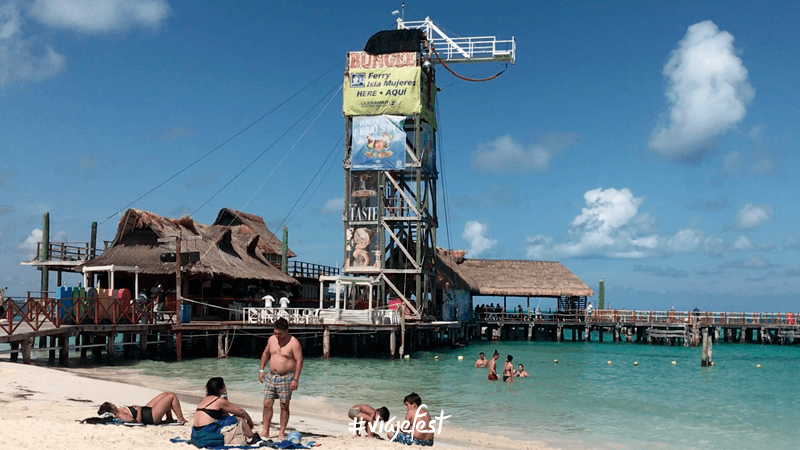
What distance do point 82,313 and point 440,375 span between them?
13361mm

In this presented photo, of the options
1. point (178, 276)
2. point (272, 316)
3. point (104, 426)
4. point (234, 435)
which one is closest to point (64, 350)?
point (178, 276)

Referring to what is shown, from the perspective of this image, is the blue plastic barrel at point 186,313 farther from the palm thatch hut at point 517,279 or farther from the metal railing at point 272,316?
the palm thatch hut at point 517,279

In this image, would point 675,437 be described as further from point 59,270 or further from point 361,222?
point 59,270

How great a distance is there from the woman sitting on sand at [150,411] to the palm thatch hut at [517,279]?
40.2 m

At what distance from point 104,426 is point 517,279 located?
48273 millimetres

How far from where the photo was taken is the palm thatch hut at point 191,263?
33219 millimetres

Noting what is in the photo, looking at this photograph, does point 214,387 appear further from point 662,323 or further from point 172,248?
point 662,323

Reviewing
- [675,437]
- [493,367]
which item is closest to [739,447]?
[675,437]

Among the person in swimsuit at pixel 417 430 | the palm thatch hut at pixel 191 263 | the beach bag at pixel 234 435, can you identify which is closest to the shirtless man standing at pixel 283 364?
the beach bag at pixel 234 435

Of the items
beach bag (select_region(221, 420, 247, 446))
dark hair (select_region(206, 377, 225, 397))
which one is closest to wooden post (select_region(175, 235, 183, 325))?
dark hair (select_region(206, 377, 225, 397))

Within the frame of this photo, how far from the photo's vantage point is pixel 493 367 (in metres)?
27.8

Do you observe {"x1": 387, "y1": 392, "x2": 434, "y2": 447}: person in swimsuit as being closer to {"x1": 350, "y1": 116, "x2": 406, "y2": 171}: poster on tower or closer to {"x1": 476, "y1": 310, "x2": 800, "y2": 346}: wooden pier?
{"x1": 350, "y1": 116, "x2": 406, "y2": 171}: poster on tower

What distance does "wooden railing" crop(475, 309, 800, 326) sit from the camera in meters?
55.0

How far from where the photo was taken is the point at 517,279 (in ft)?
190
